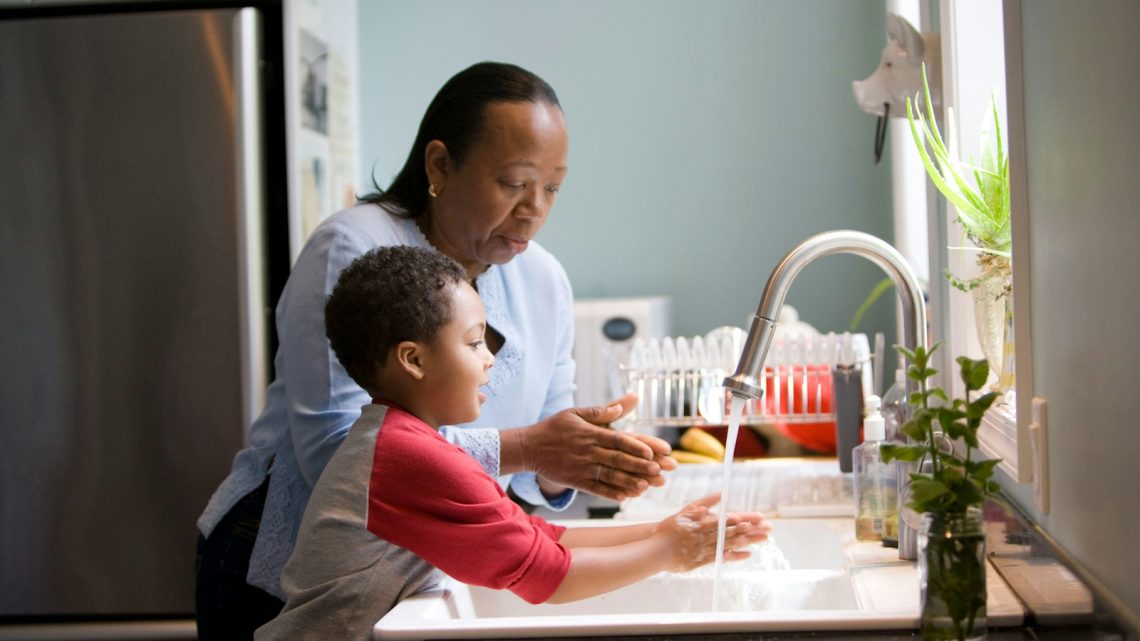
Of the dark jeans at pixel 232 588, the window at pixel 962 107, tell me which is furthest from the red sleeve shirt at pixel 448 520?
the window at pixel 962 107

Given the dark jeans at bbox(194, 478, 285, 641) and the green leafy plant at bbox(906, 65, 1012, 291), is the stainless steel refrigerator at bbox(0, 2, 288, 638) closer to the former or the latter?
the dark jeans at bbox(194, 478, 285, 641)

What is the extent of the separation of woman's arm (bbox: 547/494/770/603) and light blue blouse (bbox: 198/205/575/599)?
0.66 feet

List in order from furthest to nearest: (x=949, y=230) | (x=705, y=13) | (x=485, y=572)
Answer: (x=705, y=13) < (x=949, y=230) < (x=485, y=572)

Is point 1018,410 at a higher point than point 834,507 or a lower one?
higher

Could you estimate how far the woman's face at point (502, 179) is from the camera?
149 centimetres

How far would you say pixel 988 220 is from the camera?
135cm

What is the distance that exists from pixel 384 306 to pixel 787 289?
1.33 ft

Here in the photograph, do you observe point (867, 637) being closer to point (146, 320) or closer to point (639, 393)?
point (639, 393)

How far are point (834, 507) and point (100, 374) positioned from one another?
1.65 meters

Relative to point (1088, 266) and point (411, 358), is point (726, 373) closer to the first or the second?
point (411, 358)

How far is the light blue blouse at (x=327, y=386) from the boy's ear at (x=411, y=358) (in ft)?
0.50

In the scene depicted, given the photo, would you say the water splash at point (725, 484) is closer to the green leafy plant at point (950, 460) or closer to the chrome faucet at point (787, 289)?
the chrome faucet at point (787, 289)

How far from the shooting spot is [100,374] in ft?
8.34

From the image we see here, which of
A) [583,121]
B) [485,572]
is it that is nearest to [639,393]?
[485,572]
